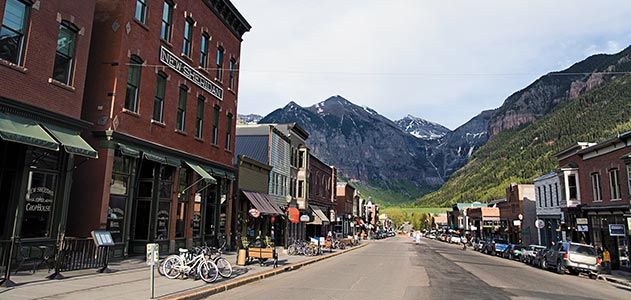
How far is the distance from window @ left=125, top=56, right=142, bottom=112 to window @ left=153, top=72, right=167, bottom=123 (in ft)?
4.82

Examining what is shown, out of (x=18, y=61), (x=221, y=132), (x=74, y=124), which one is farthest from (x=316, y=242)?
(x=18, y=61)

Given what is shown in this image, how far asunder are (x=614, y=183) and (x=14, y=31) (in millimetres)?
33050

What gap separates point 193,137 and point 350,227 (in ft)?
213

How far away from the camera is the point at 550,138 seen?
398 feet

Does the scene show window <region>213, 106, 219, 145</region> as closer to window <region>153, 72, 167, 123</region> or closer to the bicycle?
window <region>153, 72, 167, 123</region>

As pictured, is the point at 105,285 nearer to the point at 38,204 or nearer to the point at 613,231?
the point at 38,204

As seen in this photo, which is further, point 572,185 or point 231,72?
point 572,185

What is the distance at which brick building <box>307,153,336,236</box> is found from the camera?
5084 centimetres

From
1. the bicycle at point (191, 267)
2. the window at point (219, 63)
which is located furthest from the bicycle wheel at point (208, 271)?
the window at point (219, 63)

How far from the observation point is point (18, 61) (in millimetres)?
13281

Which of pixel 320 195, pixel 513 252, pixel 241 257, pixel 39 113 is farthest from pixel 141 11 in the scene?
pixel 320 195

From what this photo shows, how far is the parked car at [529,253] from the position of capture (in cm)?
3253

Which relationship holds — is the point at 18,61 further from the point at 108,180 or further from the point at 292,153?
the point at 292,153

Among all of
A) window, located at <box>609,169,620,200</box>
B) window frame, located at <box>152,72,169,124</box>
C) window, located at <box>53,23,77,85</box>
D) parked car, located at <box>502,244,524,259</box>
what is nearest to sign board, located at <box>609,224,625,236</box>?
window, located at <box>609,169,620,200</box>
